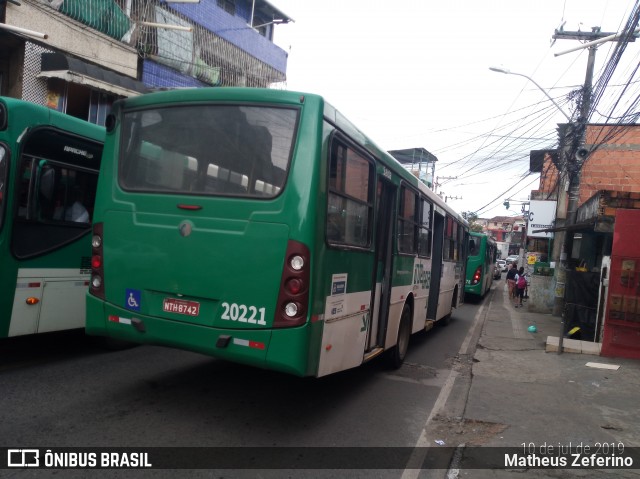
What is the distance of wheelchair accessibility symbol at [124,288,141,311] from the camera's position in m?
4.68

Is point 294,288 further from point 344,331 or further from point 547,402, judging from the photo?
point 547,402

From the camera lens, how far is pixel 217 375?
243 inches

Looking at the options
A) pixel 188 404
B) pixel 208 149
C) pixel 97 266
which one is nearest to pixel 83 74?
pixel 97 266

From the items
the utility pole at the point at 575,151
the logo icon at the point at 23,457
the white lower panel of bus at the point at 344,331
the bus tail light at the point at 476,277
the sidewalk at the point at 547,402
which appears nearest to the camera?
the logo icon at the point at 23,457

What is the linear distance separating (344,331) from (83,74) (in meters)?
11.5

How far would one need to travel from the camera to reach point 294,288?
413 cm

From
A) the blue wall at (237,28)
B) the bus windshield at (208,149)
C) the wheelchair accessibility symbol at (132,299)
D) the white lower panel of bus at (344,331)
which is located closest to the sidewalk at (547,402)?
the white lower panel of bus at (344,331)

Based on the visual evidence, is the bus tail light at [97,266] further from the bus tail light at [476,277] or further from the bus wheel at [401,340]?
the bus tail light at [476,277]

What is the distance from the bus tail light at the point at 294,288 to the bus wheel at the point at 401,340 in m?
3.61

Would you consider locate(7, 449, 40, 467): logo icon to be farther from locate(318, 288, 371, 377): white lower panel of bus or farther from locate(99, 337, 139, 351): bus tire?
locate(99, 337, 139, 351): bus tire

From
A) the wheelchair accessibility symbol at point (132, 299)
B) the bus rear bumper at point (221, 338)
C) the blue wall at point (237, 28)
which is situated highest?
the blue wall at point (237, 28)

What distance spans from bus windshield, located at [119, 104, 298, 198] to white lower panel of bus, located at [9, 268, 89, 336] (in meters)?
1.82

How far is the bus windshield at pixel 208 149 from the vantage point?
437 cm

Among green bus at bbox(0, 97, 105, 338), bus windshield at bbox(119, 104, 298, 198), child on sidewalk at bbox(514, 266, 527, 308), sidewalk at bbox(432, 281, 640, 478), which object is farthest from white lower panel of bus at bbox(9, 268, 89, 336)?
child on sidewalk at bbox(514, 266, 527, 308)
